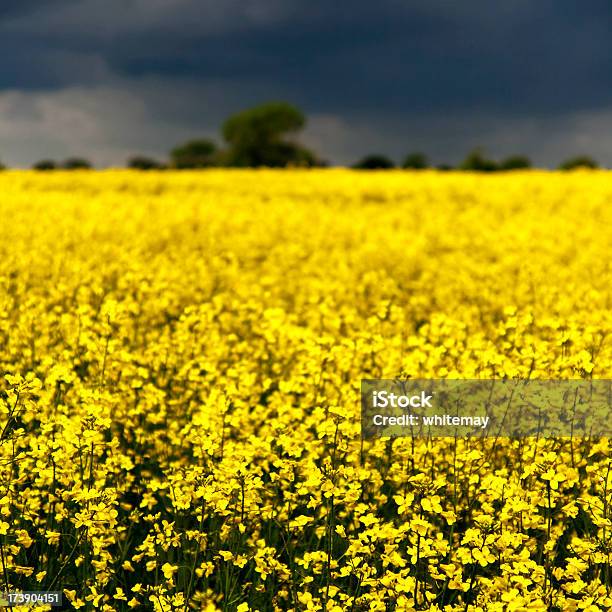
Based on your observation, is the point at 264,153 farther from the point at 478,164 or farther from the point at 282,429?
the point at 282,429

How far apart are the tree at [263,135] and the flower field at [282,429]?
154ft

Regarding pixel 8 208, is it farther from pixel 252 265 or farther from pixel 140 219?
pixel 252 265

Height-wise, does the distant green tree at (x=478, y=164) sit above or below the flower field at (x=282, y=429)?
above

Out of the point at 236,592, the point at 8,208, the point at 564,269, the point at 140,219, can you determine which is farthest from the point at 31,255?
the point at 564,269

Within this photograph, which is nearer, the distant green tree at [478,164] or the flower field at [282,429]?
the flower field at [282,429]

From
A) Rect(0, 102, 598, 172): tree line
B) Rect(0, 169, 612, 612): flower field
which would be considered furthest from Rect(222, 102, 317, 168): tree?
Rect(0, 169, 612, 612): flower field

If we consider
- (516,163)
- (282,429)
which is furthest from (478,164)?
(282,429)

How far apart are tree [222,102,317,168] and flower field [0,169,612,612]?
154ft

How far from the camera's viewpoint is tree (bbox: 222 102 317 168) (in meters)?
62.4

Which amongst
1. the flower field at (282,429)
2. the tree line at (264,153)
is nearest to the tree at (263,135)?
the tree line at (264,153)

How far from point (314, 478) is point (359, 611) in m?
0.78

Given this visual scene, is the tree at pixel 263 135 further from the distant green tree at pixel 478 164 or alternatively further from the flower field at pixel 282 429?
the flower field at pixel 282 429

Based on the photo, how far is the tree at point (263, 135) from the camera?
62438 mm

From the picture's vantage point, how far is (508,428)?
520 centimetres
